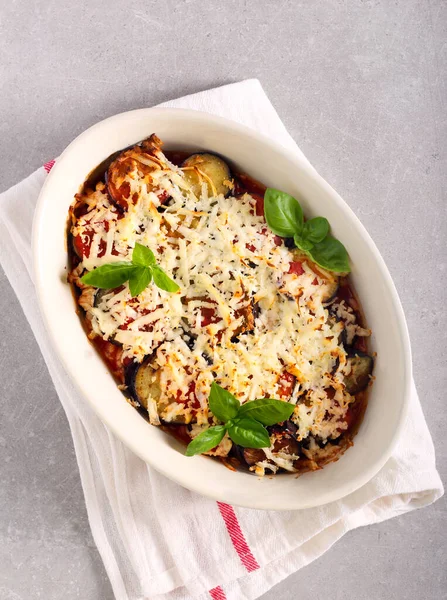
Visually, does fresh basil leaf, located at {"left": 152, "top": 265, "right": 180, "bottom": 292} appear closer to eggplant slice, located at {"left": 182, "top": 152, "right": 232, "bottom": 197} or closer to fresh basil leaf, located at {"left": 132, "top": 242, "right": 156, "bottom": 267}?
fresh basil leaf, located at {"left": 132, "top": 242, "right": 156, "bottom": 267}

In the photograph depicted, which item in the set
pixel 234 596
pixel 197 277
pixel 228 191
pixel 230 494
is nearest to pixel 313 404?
pixel 230 494

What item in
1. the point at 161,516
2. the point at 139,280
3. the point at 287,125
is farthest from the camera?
the point at 287,125

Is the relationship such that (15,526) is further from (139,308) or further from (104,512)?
(139,308)

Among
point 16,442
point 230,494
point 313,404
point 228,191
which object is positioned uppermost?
point 228,191

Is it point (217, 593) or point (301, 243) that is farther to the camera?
point (217, 593)

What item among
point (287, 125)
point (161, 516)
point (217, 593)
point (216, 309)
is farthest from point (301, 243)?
point (217, 593)

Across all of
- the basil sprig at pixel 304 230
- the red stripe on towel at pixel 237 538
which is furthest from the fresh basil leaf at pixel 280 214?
the red stripe on towel at pixel 237 538

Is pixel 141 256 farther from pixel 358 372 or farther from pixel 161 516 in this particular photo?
pixel 161 516
